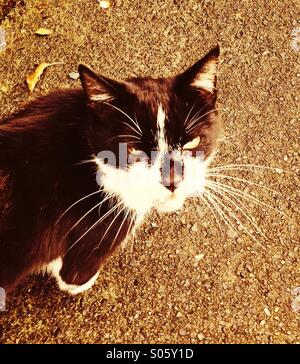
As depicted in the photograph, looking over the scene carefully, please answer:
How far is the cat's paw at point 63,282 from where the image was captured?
1908 mm

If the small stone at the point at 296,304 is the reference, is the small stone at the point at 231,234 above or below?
above

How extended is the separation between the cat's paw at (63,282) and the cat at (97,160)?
0.49ft

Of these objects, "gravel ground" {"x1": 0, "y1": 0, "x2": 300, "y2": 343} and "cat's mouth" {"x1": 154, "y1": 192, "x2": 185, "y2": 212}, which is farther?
"gravel ground" {"x1": 0, "y1": 0, "x2": 300, "y2": 343}

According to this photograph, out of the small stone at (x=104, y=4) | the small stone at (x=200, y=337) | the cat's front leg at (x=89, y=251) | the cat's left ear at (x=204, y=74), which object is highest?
the small stone at (x=104, y=4)

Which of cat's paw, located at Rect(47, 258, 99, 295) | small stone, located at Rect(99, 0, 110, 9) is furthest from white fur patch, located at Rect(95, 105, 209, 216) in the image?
small stone, located at Rect(99, 0, 110, 9)

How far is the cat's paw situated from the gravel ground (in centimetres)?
7

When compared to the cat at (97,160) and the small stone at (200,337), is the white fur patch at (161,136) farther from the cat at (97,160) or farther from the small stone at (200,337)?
the small stone at (200,337)

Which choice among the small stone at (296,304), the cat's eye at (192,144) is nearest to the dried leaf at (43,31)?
the cat's eye at (192,144)

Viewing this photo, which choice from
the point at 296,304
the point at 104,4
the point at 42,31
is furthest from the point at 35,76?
the point at 296,304

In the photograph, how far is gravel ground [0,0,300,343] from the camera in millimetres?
2020

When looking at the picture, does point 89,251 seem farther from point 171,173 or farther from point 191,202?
point 191,202

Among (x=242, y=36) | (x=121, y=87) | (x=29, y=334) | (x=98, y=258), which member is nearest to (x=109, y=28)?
(x=242, y=36)

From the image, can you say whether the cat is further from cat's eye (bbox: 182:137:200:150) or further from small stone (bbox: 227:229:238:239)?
small stone (bbox: 227:229:238:239)

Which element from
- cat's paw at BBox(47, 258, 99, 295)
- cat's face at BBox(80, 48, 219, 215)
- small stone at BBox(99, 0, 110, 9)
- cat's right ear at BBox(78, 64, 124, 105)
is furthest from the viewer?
small stone at BBox(99, 0, 110, 9)
